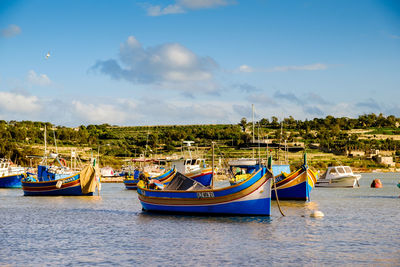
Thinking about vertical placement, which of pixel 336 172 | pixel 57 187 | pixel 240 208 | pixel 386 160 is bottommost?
pixel 240 208

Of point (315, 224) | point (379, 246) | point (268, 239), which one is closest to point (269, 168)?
point (315, 224)

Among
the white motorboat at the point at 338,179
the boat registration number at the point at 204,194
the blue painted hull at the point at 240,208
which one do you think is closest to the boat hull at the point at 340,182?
the white motorboat at the point at 338,179

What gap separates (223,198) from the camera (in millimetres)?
36531

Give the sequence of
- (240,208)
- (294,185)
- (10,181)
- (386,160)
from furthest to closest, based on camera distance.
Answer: (386,160)
(10,181)
(294,185)
(240,208)

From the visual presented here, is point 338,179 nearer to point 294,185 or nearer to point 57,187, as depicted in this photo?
point 294,185

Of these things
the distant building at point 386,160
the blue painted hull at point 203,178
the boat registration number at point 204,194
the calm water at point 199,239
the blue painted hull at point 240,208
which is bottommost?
the calm water at point 199,239

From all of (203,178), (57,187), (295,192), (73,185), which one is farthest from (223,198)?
(57,187)

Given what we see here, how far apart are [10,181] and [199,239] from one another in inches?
2829

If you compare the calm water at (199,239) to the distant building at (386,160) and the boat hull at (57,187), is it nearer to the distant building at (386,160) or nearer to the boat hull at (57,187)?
the boat hull at (57,187)

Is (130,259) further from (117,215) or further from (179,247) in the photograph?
(117,215)

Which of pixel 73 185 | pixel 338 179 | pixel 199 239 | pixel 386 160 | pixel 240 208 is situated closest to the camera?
pixel 199 239

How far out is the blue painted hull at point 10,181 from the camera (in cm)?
9151

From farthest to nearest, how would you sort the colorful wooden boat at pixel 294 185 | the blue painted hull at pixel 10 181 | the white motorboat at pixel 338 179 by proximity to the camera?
the blue painted hull at pixel 10 181
the white motorboat at pixel 338 179
the colorful wooden boat at pixel 294 185

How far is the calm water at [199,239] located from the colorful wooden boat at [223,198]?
72 cm
